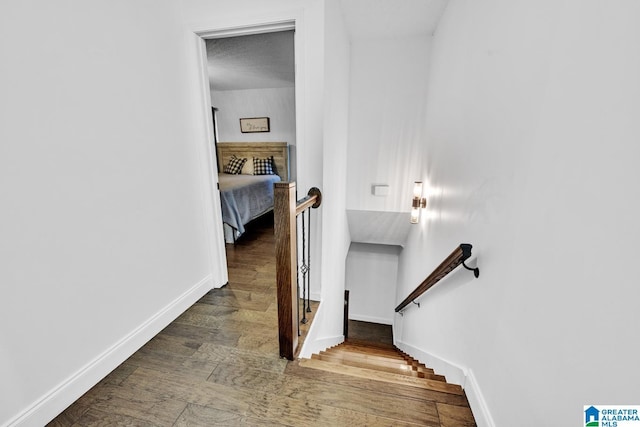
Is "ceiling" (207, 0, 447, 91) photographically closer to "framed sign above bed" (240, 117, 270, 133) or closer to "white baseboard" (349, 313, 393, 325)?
"framed sign above bed" (240, 117, 270, 133)

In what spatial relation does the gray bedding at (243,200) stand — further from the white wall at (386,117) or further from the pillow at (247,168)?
the white wall at (386,117)

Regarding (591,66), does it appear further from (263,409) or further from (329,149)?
(263,409)

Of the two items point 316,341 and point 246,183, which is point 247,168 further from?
point 316,341

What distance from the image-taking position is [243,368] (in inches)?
54.7

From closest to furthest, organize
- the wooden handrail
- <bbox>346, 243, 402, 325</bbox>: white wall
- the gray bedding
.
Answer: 1. the wooden handrail
2. the gray bedding
3. <bbox>346, 243, 402, 325</bbox>: white wall

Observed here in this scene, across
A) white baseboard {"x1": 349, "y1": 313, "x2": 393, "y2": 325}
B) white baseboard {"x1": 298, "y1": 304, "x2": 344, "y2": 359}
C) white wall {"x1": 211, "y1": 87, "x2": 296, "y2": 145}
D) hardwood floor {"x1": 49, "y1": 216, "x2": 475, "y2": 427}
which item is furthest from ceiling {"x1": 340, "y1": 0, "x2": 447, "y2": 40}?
white baseboard {"x1": 349, "y1": 313, "x2": 393, "y2": 325}

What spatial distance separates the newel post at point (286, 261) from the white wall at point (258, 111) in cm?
415

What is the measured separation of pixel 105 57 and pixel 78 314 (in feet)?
4.24

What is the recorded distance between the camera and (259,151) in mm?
5207

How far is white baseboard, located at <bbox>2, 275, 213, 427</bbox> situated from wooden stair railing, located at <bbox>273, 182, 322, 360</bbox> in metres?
0.88

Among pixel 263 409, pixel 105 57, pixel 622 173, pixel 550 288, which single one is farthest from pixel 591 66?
pixel 105 57

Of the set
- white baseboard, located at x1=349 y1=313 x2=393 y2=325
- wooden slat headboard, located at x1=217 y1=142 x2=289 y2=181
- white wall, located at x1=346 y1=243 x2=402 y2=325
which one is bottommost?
white baseboard, located at x1=349 y1=313 x2=393 y2=325

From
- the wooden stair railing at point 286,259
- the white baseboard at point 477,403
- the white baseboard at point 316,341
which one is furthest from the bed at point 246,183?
the white baseboard at point 477,403

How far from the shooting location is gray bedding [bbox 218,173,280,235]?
124 inches
